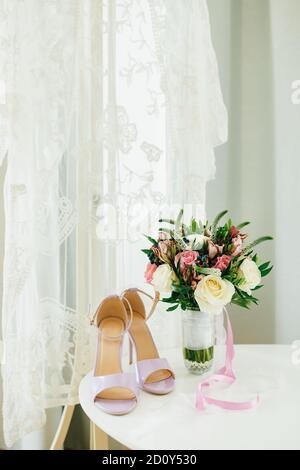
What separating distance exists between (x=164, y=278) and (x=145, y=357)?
220 mm

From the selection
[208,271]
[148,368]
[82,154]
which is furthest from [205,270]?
[82,154]

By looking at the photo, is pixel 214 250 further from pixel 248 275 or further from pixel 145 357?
pixel 145 357

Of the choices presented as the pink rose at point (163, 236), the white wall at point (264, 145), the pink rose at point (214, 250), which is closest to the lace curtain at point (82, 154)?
the white wall at point (264, 145)

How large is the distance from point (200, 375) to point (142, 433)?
0.87 ft

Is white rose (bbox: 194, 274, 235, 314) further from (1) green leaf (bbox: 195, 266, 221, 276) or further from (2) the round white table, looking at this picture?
(2) the round white table

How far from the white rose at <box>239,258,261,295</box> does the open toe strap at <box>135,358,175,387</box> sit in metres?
0.25

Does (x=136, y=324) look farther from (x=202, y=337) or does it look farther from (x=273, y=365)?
(x=273, y=365)

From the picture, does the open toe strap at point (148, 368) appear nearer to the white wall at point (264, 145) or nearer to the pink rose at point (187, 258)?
the pink rose at point (187, 258)

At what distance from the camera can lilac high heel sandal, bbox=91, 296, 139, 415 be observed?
0.78 m

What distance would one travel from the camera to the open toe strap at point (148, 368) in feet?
2.77

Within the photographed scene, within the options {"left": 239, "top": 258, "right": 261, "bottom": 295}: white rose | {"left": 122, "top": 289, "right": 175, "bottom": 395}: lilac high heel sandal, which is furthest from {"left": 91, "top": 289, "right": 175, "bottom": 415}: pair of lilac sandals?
{"left": 239, "top": 258, "right": 261, "bottom": 295}: white rose

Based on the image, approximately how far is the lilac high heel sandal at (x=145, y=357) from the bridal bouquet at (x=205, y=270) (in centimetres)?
11

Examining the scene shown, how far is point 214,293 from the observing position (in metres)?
0.79
